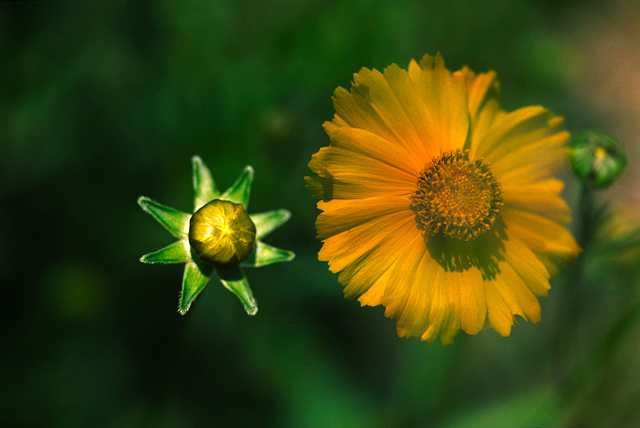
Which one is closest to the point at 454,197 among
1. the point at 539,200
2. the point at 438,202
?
the point at 438,202

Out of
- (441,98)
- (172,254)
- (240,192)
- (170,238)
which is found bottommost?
(170,238)

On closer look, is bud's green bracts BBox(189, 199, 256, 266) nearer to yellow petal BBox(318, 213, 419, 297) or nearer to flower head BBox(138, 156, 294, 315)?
flower head BBox(138, 156, 294, 315)

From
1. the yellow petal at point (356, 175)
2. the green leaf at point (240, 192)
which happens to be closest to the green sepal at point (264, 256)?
the green leaf at point (240, 192)

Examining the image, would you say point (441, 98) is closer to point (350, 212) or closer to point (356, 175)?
point (356, 175)

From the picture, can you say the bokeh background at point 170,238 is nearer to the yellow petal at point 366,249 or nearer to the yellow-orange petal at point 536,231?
the yellow-orange petal at point 536,231

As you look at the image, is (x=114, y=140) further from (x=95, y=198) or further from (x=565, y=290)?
(x=565, y=290)
